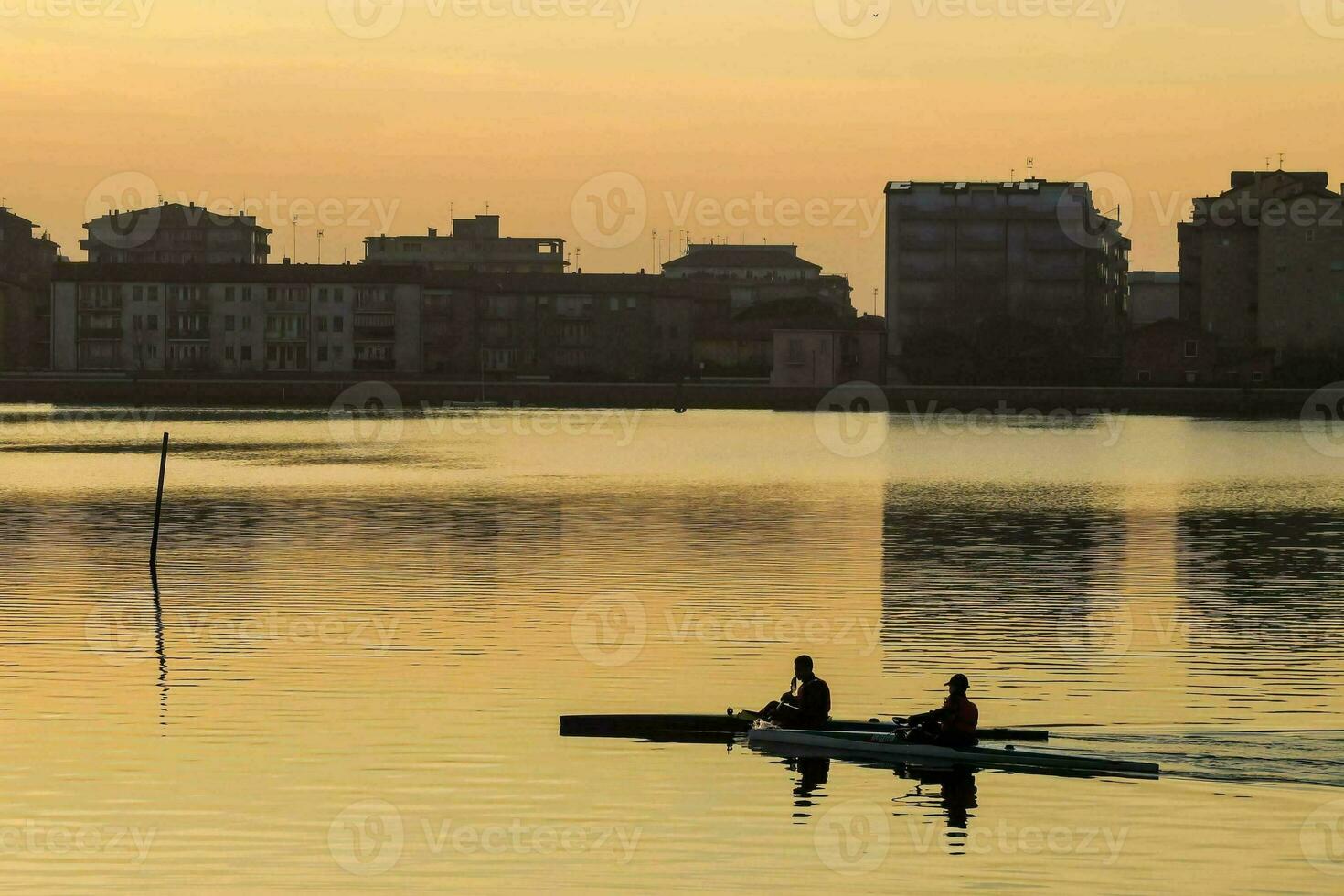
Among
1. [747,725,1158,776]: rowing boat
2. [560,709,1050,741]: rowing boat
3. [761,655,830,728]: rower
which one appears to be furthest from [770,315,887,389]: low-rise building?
[747,725,1158,776]: rowing boat

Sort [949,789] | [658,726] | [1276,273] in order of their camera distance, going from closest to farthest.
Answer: [949,789]
[658,726]
[1276,273]

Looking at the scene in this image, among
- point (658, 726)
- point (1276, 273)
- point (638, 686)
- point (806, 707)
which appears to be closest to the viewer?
point (806, 707)

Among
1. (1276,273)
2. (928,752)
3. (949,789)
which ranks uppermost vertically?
(1276,273)

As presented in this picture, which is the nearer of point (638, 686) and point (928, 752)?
point (928, 752)

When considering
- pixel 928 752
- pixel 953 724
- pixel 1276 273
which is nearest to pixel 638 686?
pixel 928 752

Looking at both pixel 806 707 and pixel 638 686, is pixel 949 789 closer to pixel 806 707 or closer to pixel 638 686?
pixel 806 707

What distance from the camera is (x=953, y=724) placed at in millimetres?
27859

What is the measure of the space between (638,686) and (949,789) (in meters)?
9.31

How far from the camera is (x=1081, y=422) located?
190 metres

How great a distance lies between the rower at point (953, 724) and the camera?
27859 millimetres

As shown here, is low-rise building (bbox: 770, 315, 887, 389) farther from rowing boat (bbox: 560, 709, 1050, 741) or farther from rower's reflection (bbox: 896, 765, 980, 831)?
rower's reflection (bbox: 896, 765, 980, 831)

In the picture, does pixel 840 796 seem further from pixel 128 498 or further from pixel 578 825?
pixel 128 498

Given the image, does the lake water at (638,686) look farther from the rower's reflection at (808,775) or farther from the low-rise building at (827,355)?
the low-rise building at (827,355)

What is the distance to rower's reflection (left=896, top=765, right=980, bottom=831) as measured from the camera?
25906mm
